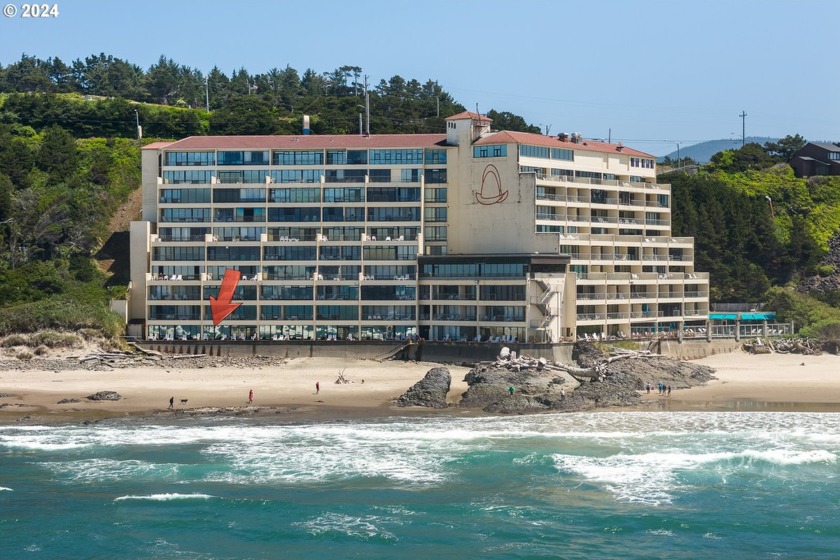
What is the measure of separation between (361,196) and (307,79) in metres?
102

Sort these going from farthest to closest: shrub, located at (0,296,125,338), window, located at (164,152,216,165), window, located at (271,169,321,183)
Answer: window, located at (164,152,216,165), window, located at (271,169,321,183), shrub, located at (0,296,125,338)

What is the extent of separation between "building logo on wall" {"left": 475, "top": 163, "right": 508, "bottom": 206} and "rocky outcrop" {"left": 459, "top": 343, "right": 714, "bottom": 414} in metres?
17.5

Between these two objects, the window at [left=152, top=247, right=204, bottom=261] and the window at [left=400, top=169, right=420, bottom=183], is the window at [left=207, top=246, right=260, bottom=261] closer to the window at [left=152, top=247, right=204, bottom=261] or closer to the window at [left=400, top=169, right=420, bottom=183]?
the window at [left=152, top=247, right=204, bottom=261]

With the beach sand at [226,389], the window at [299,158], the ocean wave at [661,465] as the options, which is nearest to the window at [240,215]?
the window at [299,158]

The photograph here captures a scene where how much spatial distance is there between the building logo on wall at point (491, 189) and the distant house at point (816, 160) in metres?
68.0

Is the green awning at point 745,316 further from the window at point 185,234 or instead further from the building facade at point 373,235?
the window at point 185,234

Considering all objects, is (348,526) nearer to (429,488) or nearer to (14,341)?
Answer: (429,488)

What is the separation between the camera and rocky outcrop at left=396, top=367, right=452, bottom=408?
235 ft

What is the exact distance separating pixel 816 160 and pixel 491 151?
230ft

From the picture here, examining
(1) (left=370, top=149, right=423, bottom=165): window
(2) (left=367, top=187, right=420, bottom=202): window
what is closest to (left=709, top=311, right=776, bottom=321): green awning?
(2) (left=367, top=187, right=420, bottom=202): window

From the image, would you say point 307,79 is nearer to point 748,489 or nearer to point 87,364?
point 87,364

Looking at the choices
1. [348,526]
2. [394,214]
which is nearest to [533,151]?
[394,214]

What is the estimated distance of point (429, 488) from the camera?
51125 mm


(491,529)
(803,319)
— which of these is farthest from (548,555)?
(803,319)
